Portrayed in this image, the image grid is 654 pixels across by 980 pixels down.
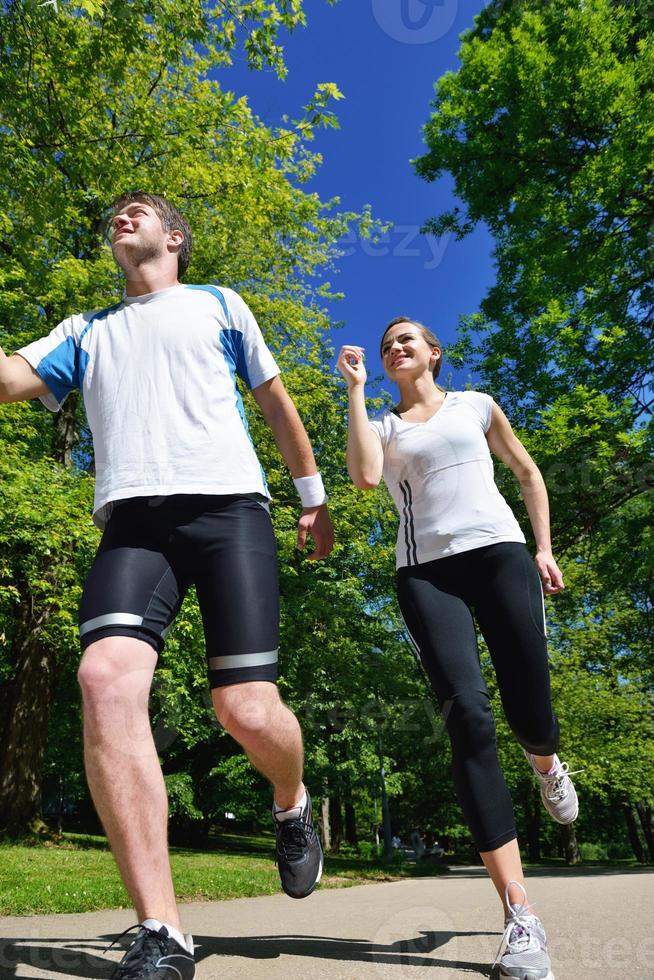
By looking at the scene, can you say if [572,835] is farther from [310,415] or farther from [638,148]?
[638,148]

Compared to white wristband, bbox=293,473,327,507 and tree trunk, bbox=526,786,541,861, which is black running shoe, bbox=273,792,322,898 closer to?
white wristband, bbox=293,473,327,507

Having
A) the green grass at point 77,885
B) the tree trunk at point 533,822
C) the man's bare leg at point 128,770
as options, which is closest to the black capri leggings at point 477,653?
the man's bare leg at point 128,770

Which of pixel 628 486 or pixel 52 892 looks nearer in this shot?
pixel 52 892

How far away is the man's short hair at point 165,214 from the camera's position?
2.84 m

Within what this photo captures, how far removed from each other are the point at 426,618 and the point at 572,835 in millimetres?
29739

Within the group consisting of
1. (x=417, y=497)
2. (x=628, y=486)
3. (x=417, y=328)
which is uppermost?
(x=628, y=486)

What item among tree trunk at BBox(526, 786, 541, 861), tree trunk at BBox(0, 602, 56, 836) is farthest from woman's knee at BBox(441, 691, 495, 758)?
tree trunk at BBox(526, 786, 541, 861)

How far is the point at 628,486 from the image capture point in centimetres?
1105

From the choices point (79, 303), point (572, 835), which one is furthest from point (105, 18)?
point (572, 835)

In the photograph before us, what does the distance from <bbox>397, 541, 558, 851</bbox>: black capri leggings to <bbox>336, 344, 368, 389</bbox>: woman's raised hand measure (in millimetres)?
770

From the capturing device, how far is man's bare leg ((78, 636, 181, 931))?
76.5 inches

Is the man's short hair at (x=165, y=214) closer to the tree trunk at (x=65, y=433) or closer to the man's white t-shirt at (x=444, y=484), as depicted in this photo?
the man's white t-shirt at (x=444, y=484)

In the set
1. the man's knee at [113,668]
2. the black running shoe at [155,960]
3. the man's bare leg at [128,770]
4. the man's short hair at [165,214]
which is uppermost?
the man's short hair at [165,214]

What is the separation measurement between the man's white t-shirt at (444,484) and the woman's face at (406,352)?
20 cm
